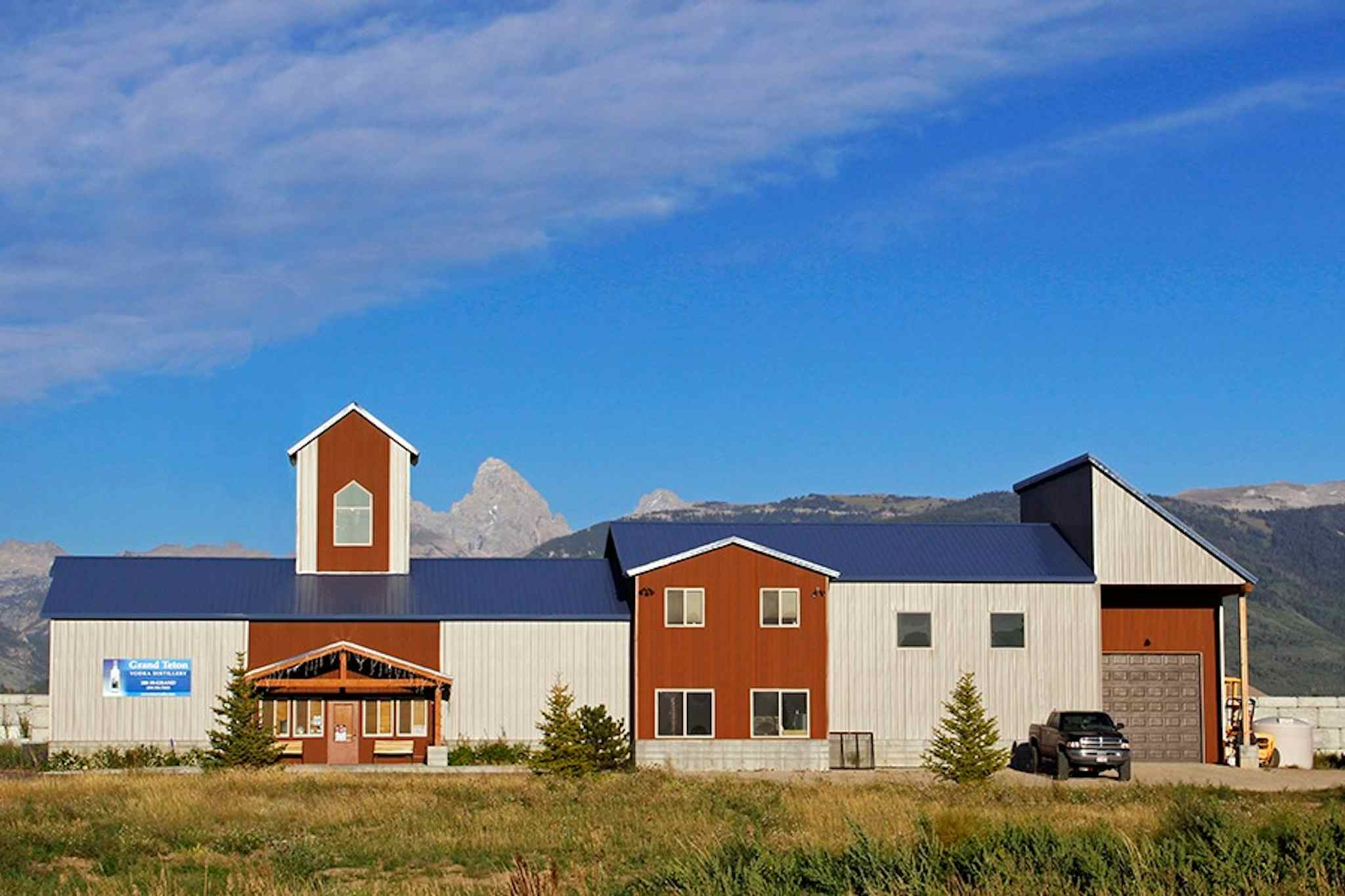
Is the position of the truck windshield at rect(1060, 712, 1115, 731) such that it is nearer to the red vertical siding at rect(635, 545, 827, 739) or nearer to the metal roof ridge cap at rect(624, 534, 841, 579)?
the red vertical siding at rect(635, 545, 827, 739)

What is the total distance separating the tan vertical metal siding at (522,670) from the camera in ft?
163

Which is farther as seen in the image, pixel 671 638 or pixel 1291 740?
pixel 1291 740

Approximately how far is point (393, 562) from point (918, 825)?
33.9 metres

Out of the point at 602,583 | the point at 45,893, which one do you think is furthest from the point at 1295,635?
the point at 45,893

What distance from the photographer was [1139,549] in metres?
51.3

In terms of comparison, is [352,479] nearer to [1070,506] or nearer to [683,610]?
[683,610]

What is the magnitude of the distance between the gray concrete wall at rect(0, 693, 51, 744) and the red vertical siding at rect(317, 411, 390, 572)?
38.6 feet

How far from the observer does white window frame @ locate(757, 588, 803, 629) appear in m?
49.2

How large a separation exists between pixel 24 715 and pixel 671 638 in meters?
23.2

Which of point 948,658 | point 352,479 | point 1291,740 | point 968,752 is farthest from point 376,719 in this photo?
point 1291,740

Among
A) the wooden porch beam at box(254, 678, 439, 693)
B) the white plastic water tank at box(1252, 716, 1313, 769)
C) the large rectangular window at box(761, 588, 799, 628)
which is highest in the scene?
the large rectangular window at box(761, 588, 799, 628)

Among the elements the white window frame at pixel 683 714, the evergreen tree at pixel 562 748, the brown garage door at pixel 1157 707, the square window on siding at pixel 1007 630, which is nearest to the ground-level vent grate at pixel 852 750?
the white window frame at pixel 683 714

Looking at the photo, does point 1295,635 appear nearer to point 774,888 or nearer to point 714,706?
point 714,706

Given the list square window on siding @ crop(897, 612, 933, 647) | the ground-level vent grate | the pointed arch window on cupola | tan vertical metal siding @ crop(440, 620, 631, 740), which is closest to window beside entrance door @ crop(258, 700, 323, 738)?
tan vertical metal siding @ crop(440, 620, 631, 740)
